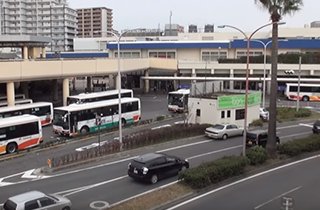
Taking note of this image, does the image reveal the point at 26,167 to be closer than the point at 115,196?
No

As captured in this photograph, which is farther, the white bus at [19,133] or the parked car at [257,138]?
the parked car at [257,138]

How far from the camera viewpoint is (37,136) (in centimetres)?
3347

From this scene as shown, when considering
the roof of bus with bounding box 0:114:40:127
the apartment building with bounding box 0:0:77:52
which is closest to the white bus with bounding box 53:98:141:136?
the roof of bus with bounding box 0:114:40:127

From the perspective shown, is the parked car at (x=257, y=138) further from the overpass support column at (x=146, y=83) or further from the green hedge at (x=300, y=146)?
the overpass support column at (x=146, y=83)

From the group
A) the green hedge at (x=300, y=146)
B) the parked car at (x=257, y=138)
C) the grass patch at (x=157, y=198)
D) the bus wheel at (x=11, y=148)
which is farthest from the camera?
the parked car at (x=257, y=138)

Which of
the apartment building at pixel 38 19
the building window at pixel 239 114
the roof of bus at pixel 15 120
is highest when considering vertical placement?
the apartment building at pixel 38 19

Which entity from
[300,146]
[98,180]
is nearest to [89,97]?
[98,180]

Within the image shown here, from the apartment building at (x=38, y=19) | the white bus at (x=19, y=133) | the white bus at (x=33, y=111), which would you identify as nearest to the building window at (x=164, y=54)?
the white bus at (x=33, y=111)

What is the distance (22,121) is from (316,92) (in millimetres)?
48809

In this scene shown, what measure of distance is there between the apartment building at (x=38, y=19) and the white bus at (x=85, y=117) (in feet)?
359

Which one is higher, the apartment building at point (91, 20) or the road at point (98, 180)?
the apartment building at point (91, 20)

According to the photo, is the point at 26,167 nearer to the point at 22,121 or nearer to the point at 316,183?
the point at 22,121

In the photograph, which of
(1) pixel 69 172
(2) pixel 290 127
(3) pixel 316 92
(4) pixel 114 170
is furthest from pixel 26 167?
(3) pixel 316 92

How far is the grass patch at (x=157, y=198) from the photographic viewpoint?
18625 mm
